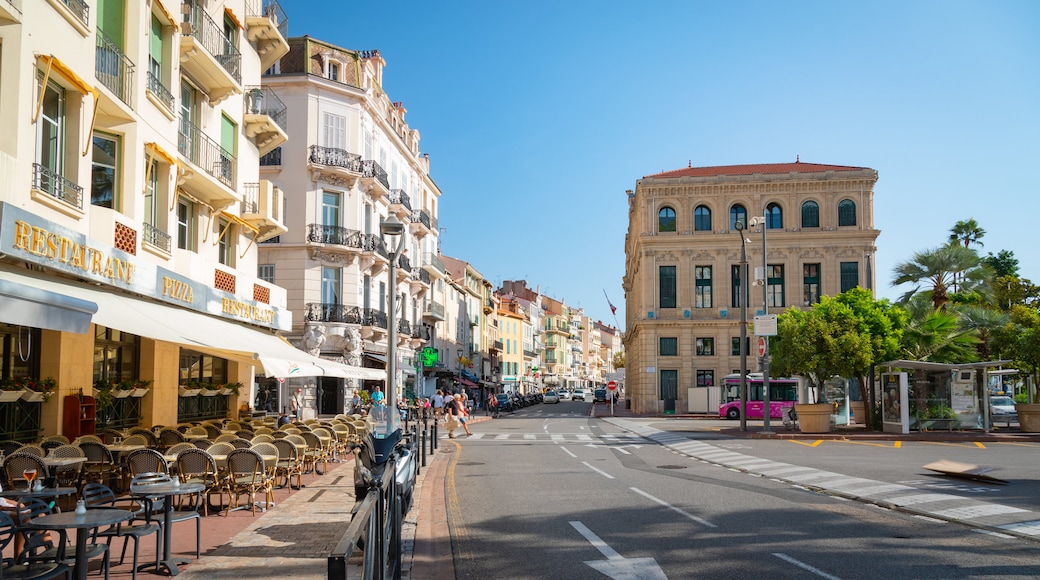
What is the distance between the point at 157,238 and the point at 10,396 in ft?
19.6

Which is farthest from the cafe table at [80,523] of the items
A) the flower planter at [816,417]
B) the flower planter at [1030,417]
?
the flower planter at [1030,417]

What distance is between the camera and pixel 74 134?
46.8ft

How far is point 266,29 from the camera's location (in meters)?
25.9

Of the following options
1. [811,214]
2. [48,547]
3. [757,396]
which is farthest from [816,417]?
[811,214]

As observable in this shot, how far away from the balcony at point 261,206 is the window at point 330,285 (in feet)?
36.4

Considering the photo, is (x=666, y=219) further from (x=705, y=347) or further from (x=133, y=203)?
(x=133, y=203)

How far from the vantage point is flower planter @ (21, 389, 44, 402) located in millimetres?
14125

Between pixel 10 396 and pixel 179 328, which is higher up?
pixel 179 328

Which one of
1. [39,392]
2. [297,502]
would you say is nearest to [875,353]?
[297,502]

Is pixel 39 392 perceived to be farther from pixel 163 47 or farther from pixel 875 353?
pixel 875 353

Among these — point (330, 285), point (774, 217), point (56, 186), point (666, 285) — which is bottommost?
point (56, 186)

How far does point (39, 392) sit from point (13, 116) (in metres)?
5.02

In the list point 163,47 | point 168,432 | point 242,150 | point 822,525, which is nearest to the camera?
point 822,525

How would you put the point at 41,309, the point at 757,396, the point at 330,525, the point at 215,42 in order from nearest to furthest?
the point at 41,309, the point at 330,525, the point at 215,42, the point at 757,396
